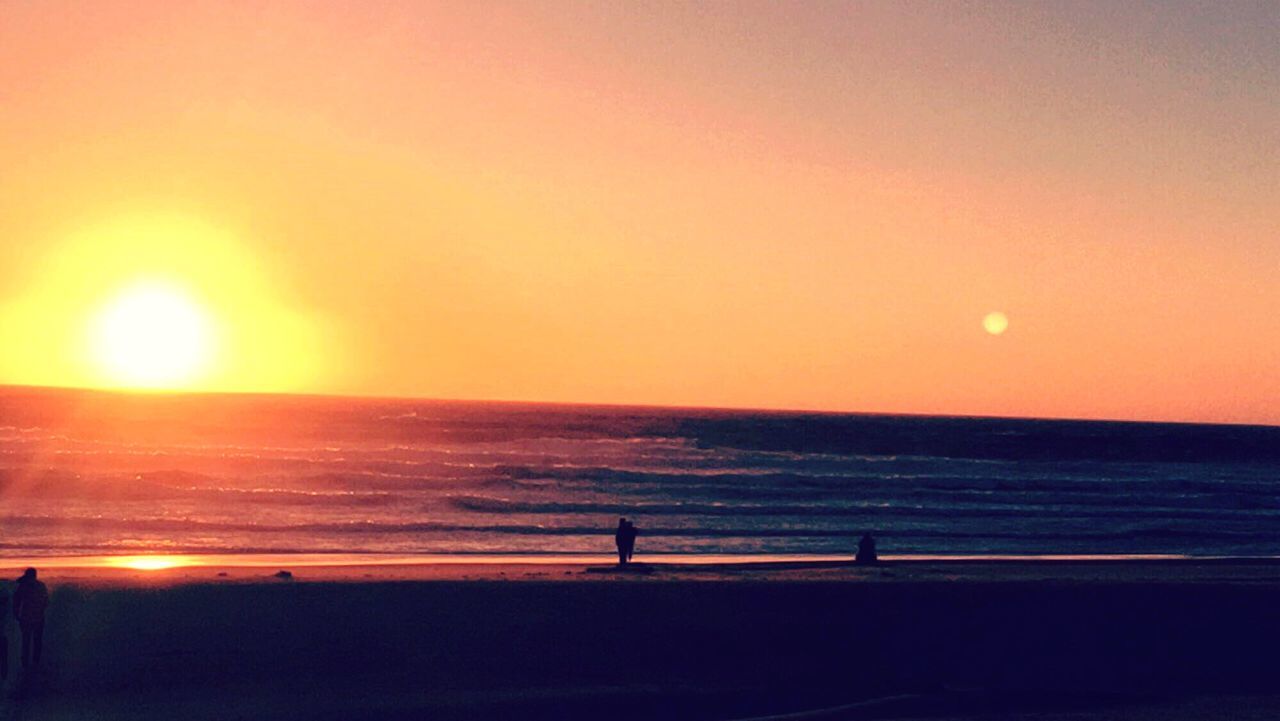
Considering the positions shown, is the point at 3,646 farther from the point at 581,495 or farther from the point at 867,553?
the point at 581,495

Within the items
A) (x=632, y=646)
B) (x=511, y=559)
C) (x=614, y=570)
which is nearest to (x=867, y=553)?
(x=614, y=570)

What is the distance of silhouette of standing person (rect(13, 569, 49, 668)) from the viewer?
14141 mm

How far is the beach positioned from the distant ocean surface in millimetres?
8852

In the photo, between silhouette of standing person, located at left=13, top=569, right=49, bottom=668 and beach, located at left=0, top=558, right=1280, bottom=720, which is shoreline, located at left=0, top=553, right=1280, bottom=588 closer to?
beach, located at left=0, top=558, right=1280, bottom=720

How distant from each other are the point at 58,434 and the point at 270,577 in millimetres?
60309

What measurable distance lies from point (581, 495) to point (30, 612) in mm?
30015

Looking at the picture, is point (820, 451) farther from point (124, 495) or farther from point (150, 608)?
point (150, 608)

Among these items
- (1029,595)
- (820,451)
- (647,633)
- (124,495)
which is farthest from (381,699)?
(820,451)

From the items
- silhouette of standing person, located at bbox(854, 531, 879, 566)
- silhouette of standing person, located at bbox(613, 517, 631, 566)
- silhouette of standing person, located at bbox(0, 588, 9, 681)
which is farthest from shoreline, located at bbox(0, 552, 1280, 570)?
silhouette of standing person, located at bbox(0, 588, 9, 681)

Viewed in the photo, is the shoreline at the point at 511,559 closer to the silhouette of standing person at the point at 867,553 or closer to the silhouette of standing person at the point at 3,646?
the silhouette of standing person at the point at 867,553

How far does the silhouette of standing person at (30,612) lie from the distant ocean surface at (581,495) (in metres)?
12.2

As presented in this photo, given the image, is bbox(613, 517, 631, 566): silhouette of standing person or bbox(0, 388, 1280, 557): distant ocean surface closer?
bbox(613, 517, 631, 566): silhouette of standing person

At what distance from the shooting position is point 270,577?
1980cm

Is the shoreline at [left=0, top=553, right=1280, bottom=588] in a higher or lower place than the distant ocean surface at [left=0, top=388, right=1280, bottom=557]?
lower
